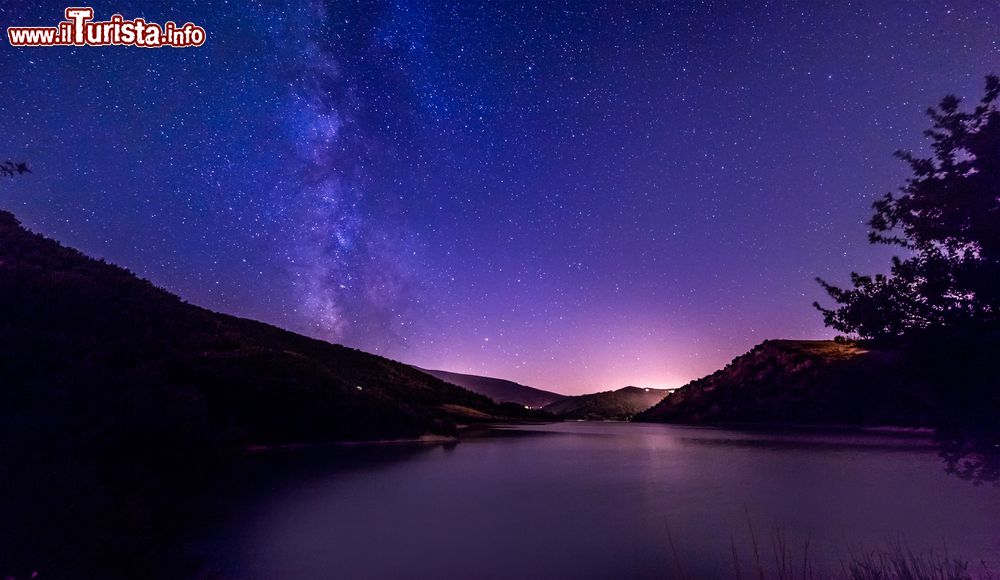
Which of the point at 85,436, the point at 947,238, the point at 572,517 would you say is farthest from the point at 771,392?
the point at 85,436

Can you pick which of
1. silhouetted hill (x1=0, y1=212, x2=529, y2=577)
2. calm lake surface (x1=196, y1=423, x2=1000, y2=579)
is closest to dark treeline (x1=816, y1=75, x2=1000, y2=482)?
calm lake surface (x1=196, y1=423, x2=1000, y2=579)

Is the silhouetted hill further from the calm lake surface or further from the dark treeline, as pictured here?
the dark treeline

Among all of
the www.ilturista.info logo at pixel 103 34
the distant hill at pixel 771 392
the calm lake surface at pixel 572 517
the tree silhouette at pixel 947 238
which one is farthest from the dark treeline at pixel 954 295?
the distant hill at pixel 771 392

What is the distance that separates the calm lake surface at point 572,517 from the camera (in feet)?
44.2

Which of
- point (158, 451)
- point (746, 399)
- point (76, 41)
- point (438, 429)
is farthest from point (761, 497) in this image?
point (746, 399)

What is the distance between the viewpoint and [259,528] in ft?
55.1

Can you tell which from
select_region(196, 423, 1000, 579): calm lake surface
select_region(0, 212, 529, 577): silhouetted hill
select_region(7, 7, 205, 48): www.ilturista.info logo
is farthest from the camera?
select_region(7, 7, 205, 48): www.ilturista.info logo

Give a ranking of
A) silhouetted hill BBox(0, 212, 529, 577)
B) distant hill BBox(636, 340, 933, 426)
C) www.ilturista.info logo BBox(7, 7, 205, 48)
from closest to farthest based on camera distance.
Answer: silhouetted hill BBox(0, 212, 529, 577)
www.ilturista.info logo BBox(7, 7, 205, 48)
distant hill BBox(636, 340, 933, 426)

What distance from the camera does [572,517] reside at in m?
19.1

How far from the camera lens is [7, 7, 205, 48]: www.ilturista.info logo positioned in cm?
2189

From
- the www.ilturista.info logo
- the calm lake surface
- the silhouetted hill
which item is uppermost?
the www.ilturista.info logo

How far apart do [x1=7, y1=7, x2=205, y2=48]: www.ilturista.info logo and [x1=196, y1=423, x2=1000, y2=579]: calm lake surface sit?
20.1 metres

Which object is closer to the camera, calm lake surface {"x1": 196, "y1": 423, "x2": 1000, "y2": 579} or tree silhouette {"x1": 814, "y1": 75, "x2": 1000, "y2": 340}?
tree silhouette {"x1": 814, "y1": 75, "x2": 1000, "y2": 340}

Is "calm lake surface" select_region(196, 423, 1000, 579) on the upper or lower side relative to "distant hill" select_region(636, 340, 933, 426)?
lower
